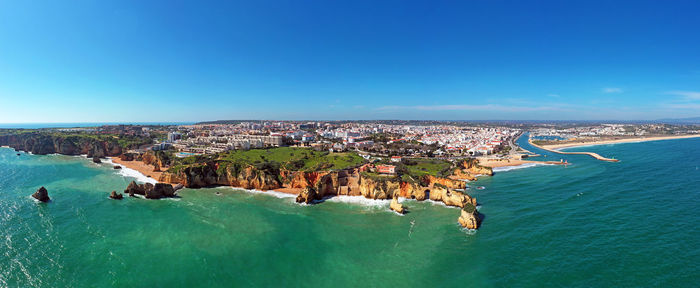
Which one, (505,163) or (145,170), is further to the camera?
(505,163)

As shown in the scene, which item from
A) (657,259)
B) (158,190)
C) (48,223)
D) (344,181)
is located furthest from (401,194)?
(48,223)

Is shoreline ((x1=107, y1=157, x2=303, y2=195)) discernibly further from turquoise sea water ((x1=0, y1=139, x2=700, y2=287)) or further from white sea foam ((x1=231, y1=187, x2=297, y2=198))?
turquoise sea water ((x1=0, y1=139, x2=700, y2=287))

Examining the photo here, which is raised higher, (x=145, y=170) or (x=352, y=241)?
(x=145, y=170)

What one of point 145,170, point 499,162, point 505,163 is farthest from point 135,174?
point 505,163

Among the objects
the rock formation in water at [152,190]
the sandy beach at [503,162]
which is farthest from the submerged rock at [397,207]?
the sandy beach at [503,162]

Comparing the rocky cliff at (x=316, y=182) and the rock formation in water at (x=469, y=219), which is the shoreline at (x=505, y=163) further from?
the rock formation in water at (x=469, y=219)

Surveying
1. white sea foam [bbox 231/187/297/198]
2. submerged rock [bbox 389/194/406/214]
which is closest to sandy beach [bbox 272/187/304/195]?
white sea foam [bbox 231/187/297/198]

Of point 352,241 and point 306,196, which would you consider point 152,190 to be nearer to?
point 306,196
